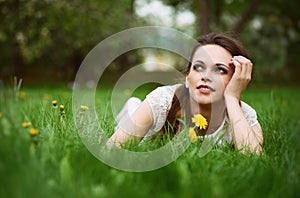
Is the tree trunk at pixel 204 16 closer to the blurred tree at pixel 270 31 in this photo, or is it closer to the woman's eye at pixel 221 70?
the blurred tree at pixel 270 31

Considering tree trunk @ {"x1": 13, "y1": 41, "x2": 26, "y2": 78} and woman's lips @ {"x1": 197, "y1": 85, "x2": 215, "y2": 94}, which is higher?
tree trunk @ {"x1": 13, "y1": 41, "x2": 26, "y2": 78}

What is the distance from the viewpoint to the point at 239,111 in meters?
2.19

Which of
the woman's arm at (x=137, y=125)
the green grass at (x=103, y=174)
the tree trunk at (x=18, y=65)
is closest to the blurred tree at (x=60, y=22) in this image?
the tree trunk at (x=18, y=65)

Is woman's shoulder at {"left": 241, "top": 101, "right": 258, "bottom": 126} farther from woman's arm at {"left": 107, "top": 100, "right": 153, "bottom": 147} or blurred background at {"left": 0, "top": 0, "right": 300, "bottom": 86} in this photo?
blurred background at {"left": 0, "top": 0, "right": 300, "bottom": 86}

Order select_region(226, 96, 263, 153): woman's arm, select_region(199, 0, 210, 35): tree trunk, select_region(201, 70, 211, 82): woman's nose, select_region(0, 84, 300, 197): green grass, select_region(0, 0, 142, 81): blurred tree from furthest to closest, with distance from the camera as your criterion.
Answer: select_region(0, 0, 142, 81): blurred tree, select_region(199, 0, 210, 35): tree trunk, select_region(201, 70, 211, 82): woman's nose, select_region(226, 96, 263, 153): woman's arm, select_region(0, 84, 300, 197): green grass

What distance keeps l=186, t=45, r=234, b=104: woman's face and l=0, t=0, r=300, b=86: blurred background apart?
5622 mm

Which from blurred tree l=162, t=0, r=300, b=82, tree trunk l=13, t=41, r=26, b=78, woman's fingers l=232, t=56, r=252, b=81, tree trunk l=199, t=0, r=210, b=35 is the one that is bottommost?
woman's fingers l=232, t=56, r=252, b=81

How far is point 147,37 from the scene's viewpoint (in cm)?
1043

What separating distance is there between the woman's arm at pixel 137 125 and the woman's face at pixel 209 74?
26 centimetres

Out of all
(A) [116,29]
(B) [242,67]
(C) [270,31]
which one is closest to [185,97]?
(B) [242,67]

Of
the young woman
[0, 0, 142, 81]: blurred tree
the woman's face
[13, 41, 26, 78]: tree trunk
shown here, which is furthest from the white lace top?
[13, 41, 26, 78]: tree trunk

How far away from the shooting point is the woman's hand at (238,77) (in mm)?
2221

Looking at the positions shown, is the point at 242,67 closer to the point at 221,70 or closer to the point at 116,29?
the point at 221,70

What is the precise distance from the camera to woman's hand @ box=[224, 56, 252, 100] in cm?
222
